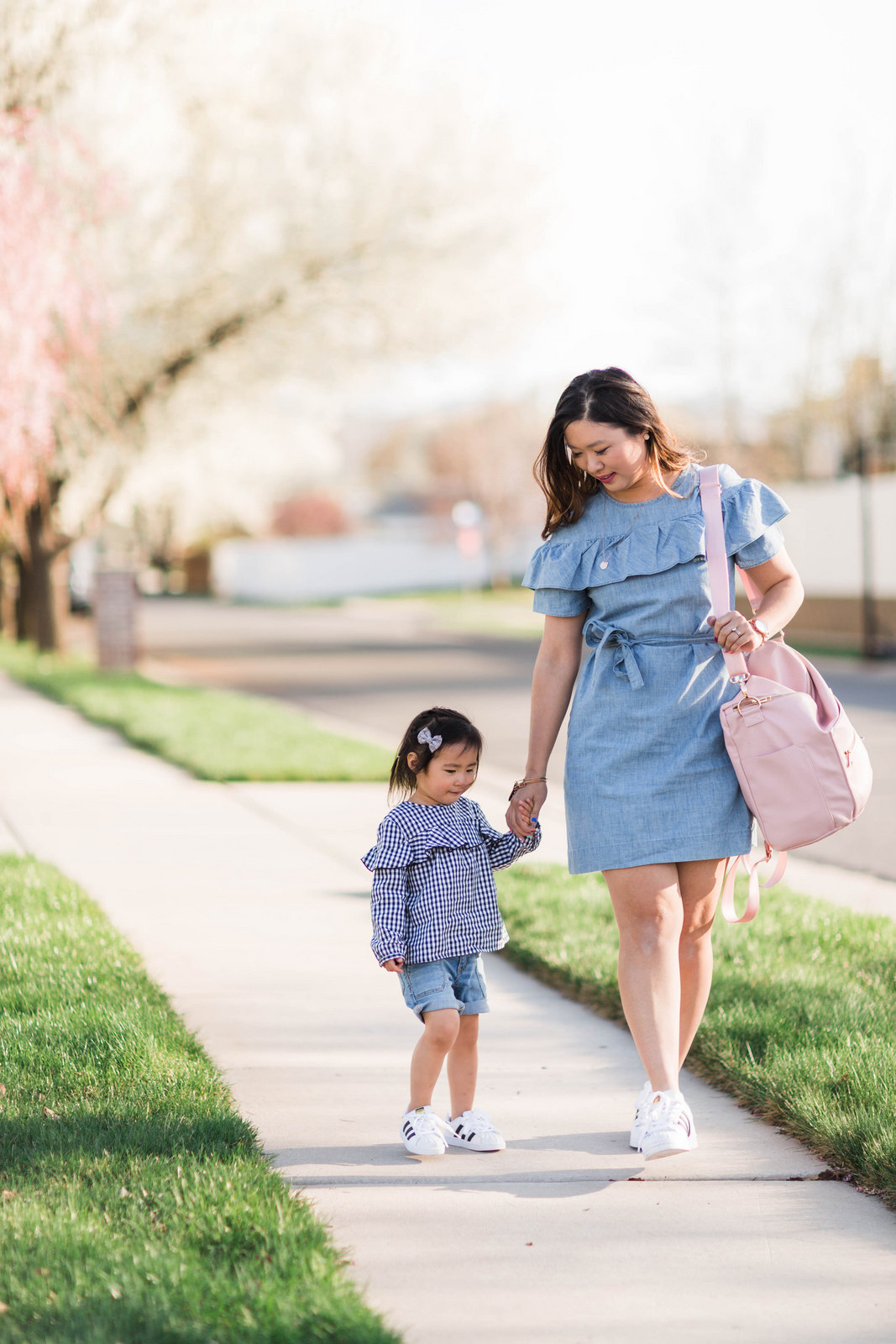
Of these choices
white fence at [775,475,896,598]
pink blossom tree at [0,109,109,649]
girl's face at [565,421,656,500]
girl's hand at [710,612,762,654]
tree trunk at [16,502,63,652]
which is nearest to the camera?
girl's hand at [710,612,762,654]

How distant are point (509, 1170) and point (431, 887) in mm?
676

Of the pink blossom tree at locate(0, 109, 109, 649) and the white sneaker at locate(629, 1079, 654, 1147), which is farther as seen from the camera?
the pink blossom tree at locate(0, 109, 109, 649)

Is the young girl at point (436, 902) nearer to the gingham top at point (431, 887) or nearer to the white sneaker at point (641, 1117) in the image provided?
the gingham top at point (431, 887)

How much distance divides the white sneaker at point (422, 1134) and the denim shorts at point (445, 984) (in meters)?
0.25

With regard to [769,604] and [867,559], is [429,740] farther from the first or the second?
[867,559]

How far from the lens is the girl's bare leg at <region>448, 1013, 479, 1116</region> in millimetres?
3824

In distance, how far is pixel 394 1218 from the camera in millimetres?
3307

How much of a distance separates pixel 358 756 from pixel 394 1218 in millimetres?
7847

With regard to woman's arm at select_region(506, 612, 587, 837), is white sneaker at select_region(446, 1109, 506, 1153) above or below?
below

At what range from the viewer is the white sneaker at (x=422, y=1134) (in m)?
3.69

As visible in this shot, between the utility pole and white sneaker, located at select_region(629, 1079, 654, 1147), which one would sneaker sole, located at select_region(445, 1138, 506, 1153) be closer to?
white sneaker, located at select_region(629, 1079, 654, 1147)

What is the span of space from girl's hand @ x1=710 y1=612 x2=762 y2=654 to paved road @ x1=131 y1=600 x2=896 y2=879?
434 cm

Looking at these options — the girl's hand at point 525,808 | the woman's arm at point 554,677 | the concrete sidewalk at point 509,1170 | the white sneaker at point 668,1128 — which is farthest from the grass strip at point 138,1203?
the woman's arm at point 554,677

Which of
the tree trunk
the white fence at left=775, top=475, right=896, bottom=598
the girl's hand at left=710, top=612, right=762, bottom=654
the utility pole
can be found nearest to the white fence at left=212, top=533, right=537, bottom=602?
the white fence at left=775, top=475, right=896, bottom=598
